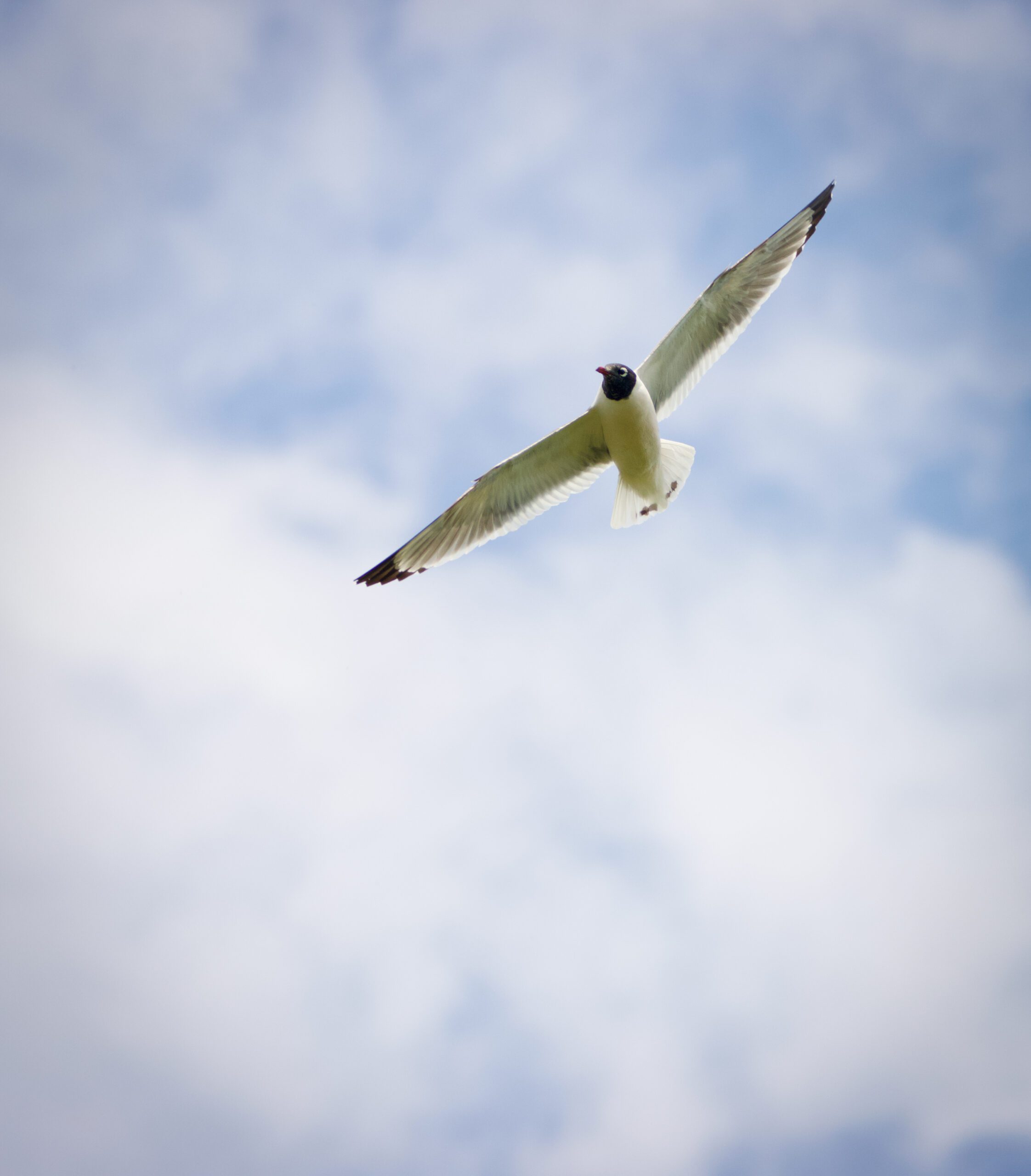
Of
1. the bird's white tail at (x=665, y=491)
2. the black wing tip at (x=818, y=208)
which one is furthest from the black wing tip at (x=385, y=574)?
the black wing tip at (x=818, y=208)

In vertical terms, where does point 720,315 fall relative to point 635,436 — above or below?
above

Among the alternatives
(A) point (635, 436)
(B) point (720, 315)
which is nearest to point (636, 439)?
(A) point (635, 436)

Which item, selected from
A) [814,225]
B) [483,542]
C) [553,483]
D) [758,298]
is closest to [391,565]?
[483,542]

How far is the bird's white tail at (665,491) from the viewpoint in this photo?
8.70 metres

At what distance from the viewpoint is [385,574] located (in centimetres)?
919

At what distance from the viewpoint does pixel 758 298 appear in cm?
873

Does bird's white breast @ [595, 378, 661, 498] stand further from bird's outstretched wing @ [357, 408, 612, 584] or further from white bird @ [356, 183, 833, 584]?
bird's outstretched wing @ [357, 408, 612, 584]

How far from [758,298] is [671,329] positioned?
76 centimetres

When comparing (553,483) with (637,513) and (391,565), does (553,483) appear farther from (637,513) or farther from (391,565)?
(391,565)

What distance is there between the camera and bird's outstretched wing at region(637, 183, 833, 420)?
8625 millimetres

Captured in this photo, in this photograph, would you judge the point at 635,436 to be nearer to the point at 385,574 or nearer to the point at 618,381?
the point at 618,381

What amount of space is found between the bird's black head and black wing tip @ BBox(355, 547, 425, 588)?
202 centimetres

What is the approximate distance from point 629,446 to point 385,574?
2.11 meters

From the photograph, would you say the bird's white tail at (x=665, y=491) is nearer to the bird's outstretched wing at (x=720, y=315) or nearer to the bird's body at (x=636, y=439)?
the bird's body at (x=636, y=439)
